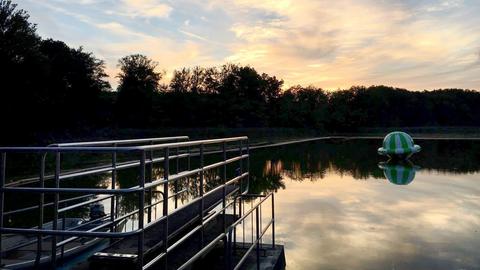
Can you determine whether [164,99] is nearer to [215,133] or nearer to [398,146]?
[215,133]

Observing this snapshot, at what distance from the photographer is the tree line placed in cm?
3181

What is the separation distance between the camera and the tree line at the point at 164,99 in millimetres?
31812

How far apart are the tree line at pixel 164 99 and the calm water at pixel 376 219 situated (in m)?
22.3

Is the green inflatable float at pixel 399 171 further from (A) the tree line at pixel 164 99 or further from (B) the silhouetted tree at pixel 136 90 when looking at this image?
(B) the silhouetted tree at pixel 136 90

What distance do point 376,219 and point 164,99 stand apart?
51681 mm

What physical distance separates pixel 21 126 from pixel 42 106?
115 inches

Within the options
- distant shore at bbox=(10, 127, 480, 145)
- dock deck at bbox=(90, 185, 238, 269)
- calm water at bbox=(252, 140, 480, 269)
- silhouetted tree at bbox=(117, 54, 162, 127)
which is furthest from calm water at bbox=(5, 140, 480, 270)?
silhouetted tree at bbox=(117, 54, 162, 127)

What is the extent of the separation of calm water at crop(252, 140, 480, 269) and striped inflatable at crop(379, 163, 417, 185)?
0.13 feet

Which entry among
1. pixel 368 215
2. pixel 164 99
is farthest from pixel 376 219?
pixel 164 99

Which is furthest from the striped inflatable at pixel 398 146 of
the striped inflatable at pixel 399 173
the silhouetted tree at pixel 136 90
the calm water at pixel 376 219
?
the silhouetted tree at pixel 136 90

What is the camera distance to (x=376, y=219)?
9430 millimetres

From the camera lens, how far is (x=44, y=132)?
36375 millimetres

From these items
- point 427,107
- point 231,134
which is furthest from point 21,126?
point 427,107

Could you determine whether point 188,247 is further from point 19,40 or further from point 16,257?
point 19,40
